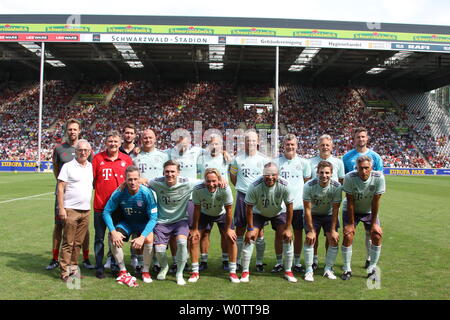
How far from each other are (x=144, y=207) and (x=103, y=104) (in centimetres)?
3588

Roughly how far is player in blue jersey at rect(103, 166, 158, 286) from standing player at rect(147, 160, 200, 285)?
164 millimetres

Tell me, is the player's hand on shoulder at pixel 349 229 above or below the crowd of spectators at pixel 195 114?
below

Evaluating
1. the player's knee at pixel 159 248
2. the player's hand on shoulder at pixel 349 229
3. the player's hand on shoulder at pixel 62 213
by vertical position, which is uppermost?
the player's hand on shoulder at pixel 62 213

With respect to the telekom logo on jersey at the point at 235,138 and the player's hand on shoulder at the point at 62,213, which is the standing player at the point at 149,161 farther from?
the telekom logo on jersey at the point at 235,138

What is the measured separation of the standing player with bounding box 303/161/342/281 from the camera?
4992 millimetres

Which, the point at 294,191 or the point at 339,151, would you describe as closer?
the point at 294,191

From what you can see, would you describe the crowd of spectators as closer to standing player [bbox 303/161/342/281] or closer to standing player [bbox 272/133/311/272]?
standing player [bbox 272/133/311/272]

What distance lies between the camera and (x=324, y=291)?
4.48 meters

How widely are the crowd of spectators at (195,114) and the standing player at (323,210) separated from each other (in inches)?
1090

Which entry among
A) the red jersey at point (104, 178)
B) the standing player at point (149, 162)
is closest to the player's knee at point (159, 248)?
the red jersey at point (104, 178)

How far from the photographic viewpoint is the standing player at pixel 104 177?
5125mm

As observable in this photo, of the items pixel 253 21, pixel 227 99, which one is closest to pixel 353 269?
pixel 253 21

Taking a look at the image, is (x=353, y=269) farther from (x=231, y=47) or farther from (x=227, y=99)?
Answer: (x=227, y=99)

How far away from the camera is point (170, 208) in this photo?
203 inches
